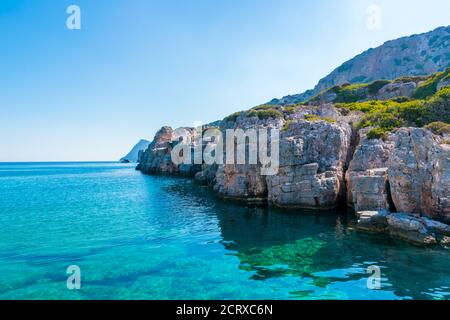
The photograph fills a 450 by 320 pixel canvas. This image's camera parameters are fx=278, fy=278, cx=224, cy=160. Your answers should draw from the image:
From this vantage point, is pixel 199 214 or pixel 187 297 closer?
pixel 187 297

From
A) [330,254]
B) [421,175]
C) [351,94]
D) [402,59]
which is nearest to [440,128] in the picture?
[421,175]

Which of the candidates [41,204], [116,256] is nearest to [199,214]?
[116,256]

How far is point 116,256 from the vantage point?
62.9 feet

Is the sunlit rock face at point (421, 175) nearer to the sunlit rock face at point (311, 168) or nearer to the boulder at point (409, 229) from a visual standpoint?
the boulder at point (409, 229)

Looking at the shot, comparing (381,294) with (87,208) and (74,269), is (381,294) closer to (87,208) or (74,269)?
(74,269)

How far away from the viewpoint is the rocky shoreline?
20891mm

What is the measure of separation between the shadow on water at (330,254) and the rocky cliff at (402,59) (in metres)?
122

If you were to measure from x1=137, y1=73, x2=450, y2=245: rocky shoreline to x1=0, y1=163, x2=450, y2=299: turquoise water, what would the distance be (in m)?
2.04

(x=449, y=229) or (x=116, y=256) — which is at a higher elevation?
(x=449, y=229)

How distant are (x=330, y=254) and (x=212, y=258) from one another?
26.0 ft

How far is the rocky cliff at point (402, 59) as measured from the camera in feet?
399

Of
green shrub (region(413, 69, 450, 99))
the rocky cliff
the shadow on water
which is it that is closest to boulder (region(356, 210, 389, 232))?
the shadow on water

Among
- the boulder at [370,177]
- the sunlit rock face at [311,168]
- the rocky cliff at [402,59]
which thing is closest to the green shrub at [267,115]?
the sunlit rock face at [311,168]
